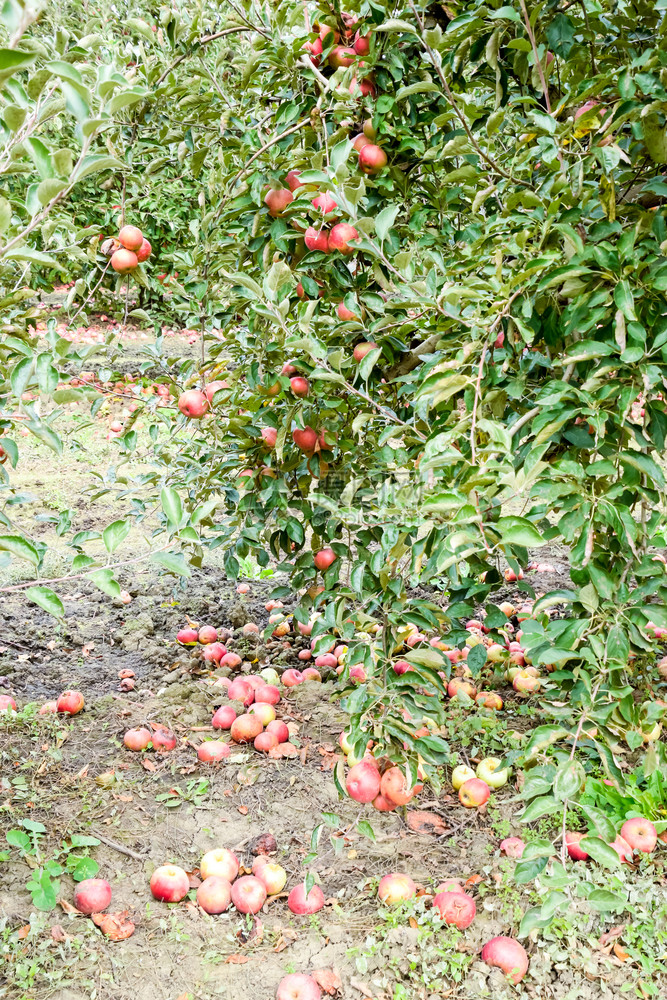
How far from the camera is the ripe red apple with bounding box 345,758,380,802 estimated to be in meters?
1.77

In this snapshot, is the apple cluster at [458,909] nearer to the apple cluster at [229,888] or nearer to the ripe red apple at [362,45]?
the apple cluster at [229,888]

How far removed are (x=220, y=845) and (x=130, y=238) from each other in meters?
1.63

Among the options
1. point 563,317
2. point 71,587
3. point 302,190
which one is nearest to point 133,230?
point 302,190

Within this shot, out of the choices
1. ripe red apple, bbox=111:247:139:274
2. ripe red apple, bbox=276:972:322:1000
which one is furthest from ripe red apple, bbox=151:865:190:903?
ripe red apple, bbox=111:247:139:274

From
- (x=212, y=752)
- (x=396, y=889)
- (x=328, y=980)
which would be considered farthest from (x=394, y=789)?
(x=212, y=752)

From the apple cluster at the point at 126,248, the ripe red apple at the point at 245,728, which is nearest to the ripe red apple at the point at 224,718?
the ripe red apple at the point at 245,728

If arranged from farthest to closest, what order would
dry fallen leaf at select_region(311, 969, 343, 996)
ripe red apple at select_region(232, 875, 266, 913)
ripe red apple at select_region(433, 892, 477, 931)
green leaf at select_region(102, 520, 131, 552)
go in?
ripe red apple at select_region(232, 875, 266, 913) → ripe red apple at select_region(433, 892, 477, 931) → dry fallen leaf at select_region(311, 969, 343, 996) → green leaf at select_region(102, 520, 131, 552)

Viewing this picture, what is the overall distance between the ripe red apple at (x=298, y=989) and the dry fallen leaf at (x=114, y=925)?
1.29 feet

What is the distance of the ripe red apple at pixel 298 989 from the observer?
5.05 ft

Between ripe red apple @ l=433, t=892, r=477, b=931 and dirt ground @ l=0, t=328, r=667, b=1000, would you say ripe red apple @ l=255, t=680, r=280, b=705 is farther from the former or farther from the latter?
ripe red apple @ l=433, t=892, r=477, b=931

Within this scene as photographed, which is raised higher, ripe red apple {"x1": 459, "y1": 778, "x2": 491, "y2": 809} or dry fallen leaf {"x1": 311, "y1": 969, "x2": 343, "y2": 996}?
dry fallen leaf {"x1": 311, "y1": 969, "x2": 343, "y2": 996}

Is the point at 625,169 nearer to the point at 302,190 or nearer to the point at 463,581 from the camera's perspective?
the point at 302,190

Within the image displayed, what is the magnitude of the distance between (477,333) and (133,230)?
1.02 metres

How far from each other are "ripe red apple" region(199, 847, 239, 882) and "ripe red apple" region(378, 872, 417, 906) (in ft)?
A: 1.24
